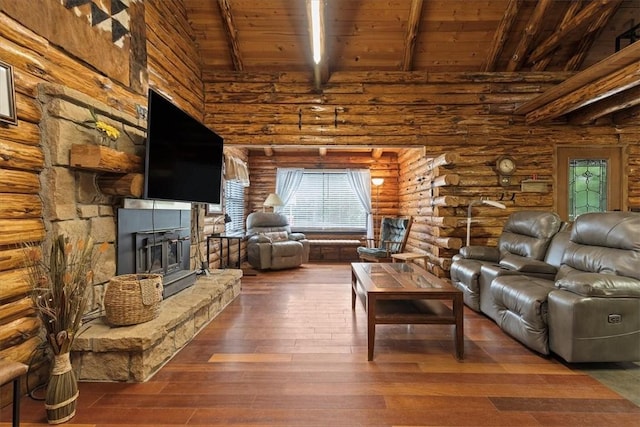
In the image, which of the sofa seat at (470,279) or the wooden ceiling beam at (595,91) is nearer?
the wooden ceiling beam at (595,91)

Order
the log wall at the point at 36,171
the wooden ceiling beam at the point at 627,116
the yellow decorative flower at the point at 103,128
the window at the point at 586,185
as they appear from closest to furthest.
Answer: the log wall at the point at 36,171 < the yellow decorative flower at the point at 103,128 < the wooden ceiling beam at the point at 627,116 < the window at the point at 586,185

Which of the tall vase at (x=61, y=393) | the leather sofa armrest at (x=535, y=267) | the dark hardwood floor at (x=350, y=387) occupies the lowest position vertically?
the dark hardwood floor at (x=350, y=387)

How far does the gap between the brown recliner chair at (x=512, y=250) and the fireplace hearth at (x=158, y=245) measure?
304 centimetres

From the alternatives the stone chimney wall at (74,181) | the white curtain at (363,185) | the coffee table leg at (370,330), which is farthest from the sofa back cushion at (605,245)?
the white curtain at (363,185)

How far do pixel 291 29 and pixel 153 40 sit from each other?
189cm

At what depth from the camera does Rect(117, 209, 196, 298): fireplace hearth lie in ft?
8.61

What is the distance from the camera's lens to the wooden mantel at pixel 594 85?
9.93ft

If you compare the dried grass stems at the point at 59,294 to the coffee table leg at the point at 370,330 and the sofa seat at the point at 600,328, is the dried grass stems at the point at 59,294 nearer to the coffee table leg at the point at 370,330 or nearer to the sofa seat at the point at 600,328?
the coffee table leg at the point at 370,330

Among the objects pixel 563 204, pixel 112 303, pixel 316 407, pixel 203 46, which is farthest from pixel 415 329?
pixel 203 46

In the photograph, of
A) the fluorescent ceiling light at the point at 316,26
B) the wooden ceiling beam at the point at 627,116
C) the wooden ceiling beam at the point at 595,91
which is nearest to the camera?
the wooden ceiling beam at the point at 595,91

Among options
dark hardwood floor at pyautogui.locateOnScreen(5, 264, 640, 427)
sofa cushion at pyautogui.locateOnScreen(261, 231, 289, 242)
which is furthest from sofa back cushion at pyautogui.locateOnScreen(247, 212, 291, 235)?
dark hardwood floor at pyautogui.locateOnScreen(5, 264, 640, 427)

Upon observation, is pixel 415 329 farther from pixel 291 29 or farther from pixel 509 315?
pixel 291 29

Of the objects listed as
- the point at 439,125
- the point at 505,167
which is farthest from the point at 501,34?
the point at 505,167

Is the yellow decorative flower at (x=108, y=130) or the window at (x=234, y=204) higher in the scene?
the yellow decorative flower at (x=108, y=130)
